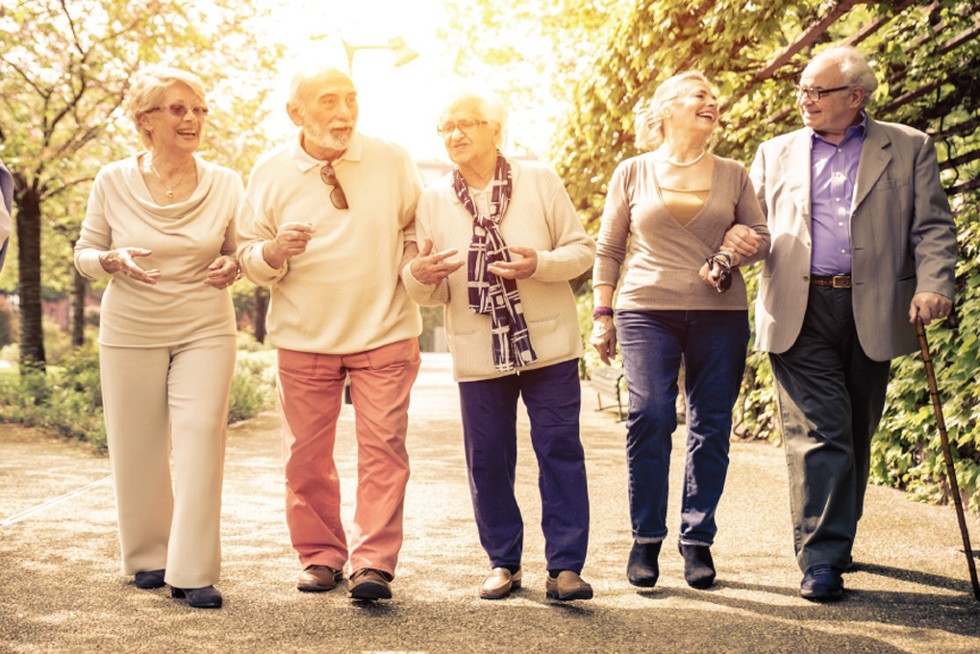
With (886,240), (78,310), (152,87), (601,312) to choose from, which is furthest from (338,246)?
(78,310)

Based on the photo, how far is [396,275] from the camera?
4.68 metres

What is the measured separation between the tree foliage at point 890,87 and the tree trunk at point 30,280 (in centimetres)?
830

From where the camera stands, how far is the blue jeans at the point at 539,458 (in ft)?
14.7

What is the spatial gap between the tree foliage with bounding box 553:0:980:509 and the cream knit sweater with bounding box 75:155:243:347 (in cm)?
375

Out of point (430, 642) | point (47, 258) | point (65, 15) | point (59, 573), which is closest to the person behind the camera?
point (430, 642)

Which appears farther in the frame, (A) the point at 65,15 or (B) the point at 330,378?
(A) the point at 65,15

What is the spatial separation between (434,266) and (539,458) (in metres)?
0.90

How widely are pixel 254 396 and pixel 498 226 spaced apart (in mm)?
10450

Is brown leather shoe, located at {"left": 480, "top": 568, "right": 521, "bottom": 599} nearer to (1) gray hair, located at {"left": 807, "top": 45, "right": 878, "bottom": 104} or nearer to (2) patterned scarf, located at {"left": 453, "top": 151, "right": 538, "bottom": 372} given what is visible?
(2) patterned scarf, located at {"left": 453, "top": 151, "right": 538, "bottom": 372}

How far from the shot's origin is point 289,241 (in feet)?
14.3

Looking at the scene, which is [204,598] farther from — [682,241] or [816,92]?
[816,92]

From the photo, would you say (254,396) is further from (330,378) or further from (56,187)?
(330,378)

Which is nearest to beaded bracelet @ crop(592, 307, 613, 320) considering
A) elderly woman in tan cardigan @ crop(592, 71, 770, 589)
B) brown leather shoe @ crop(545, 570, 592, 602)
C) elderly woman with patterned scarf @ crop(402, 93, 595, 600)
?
elderly woman in tan cardigan @ crop(592, 71, 770, 589)

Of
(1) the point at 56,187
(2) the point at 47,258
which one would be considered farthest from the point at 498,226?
(2) the point at 47,258
